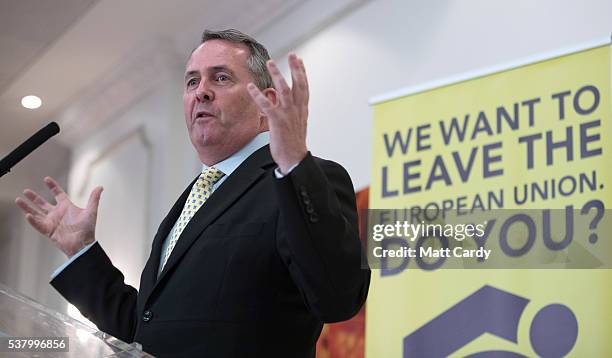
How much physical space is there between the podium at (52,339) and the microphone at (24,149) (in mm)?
589

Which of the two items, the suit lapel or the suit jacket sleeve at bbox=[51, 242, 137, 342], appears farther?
the suit jacket sleeve at bbox=[51, 242, 137, 342]

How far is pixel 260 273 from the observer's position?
1.88 meters

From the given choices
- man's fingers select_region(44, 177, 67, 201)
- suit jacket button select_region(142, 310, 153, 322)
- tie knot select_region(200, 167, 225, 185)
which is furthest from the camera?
man's fingers select_region(44, 177, 67, 201)

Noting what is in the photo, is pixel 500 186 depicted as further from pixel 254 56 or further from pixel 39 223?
pixel 39 223

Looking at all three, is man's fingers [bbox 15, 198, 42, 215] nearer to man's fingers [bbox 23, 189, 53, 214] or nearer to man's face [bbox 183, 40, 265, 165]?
man's fingers [bbox 23, 189, 53, 214]

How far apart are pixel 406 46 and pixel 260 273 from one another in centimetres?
370

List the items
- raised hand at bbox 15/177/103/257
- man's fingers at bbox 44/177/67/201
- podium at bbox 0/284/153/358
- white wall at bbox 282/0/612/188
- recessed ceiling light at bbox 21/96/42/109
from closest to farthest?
1. podium at bbox 0/284/153/358
2. raised hand at bbox 15/177/103/257
3. man's fingers at bbox 44/177/67/201
4. white wall at bbox 282/0/612/188
5. recessed ceiling light at bbox 21/96/42/109

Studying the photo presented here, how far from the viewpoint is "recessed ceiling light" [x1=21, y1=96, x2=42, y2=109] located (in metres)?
9.09

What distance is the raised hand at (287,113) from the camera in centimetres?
165

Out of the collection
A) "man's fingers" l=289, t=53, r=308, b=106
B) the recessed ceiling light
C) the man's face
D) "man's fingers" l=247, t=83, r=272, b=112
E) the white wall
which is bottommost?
"man's fingers" l=247, t=83, r=272, b=112

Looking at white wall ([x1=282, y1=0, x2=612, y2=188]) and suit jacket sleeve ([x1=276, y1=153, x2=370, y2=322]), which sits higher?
white wall ([x1=282, y1=0, x2=612, y2=188])

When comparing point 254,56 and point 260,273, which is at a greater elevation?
point 254,56
